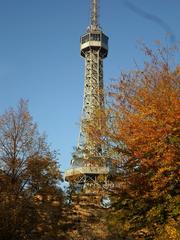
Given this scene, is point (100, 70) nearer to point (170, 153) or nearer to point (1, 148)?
point (1, 148)

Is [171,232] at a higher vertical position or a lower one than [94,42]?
lower

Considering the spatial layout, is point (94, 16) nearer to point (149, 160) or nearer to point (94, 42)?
point (94, 42)

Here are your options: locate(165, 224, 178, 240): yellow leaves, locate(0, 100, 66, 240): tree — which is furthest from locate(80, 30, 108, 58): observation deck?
locate(165, 224, 178, 240): yellow leaves

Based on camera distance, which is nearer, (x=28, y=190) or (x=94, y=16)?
(x=28, y=190)

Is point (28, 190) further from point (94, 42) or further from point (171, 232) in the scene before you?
point (94, 42)

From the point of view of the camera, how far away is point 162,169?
19641 millimetres

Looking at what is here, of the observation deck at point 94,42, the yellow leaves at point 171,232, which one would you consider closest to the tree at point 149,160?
the yellow leaves at point 171,232

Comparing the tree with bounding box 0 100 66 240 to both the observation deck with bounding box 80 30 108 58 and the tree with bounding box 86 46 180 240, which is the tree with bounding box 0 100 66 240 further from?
the observation deck with bounding box 80 30 108 58

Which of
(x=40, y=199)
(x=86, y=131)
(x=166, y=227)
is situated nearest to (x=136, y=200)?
(x=166, y=227)

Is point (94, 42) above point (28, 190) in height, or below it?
above

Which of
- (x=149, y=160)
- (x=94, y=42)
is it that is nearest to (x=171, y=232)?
(x=149, y=160)

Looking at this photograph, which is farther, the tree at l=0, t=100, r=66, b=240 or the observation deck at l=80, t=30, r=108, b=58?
the observation deck at l=80, t=30, r=108, b=58

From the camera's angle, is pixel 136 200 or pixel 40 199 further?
pixel 40 199

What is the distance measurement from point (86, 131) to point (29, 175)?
14.4ft
